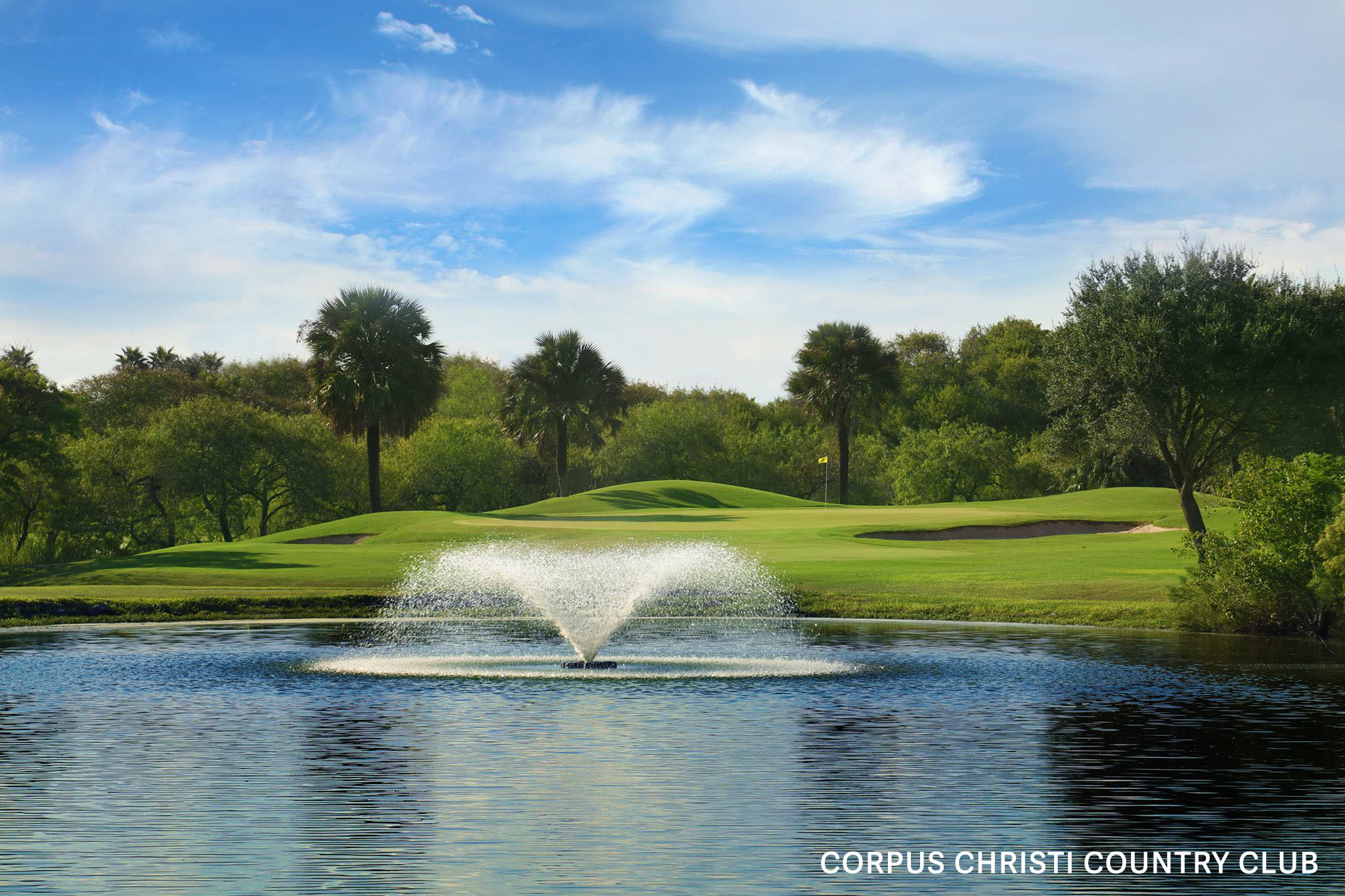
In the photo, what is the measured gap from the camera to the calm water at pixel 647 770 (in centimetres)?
983

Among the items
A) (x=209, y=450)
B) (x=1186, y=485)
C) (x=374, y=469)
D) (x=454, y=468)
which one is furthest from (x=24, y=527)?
(x=1186, y=485)

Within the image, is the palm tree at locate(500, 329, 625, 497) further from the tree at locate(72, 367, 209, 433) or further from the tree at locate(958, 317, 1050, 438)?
the tree at locate(958, 317, 1050, 438)

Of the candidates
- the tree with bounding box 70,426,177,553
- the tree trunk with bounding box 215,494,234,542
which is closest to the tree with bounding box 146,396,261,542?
the tree trunk with bounding box 215,494,234,542

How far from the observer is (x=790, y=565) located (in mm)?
42031

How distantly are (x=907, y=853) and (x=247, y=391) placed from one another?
92.7 meters

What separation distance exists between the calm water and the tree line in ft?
43.4

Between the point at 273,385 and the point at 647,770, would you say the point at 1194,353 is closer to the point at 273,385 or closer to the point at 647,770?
the point at 647,770

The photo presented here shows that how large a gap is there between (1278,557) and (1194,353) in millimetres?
12733

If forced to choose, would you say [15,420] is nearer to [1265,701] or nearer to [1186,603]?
[1186,603]

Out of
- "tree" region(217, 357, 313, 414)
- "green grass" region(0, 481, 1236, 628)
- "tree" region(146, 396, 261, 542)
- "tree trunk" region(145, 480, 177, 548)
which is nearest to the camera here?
"green grass" region(0, 481, 1236, 628)

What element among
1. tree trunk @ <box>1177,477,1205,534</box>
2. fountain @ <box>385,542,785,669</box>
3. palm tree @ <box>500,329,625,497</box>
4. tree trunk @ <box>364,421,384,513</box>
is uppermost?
palm tree @ <box>500,329,625,497</box>

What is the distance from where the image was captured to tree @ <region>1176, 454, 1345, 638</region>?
28.0 metres

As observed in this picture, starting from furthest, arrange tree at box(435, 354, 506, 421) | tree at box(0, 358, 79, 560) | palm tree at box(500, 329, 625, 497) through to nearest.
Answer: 1. tree at box(435, 354, 506, 421)
2. palm tree at box(500, 329, 625, 497)
3. tree at box(0, 358, 79, 560)

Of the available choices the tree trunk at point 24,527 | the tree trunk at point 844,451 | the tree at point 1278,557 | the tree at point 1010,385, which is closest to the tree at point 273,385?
the tree trunk at point 24,527
